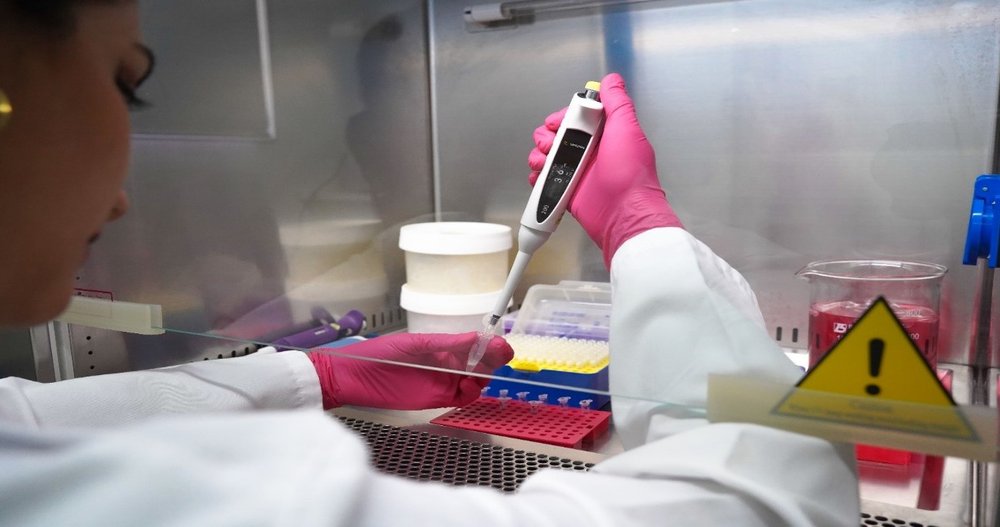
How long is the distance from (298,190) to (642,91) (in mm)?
654

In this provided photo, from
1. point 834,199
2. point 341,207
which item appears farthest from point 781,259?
point 341,207

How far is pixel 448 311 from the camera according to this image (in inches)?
47.8

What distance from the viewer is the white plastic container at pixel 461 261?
1.23m

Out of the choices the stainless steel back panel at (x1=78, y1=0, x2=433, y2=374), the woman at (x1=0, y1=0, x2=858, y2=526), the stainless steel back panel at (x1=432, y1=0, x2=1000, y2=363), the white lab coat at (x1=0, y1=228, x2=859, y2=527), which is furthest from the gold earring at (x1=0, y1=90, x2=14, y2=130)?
the stainless steel back panel at (x1=432, y1=0, x2=1000, y2=363)

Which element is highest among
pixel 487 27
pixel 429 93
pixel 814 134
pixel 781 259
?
pixel 487 27

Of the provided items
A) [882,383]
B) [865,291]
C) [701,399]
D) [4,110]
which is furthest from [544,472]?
[865,291]

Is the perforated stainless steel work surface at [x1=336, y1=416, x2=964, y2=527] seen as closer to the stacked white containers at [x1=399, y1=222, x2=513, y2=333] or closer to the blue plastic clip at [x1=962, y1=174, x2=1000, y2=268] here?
the stacked white containers at [x1=399, y1=222, x2=513, y2=333]

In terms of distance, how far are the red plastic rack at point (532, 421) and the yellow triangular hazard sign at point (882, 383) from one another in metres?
0.44

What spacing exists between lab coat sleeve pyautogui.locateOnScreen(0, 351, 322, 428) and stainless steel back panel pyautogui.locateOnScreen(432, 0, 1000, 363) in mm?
505

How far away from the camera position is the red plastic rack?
2.93 feet

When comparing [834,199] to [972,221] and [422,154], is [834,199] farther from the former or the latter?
[422,154]

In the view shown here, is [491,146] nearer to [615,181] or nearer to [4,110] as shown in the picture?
[615,181]

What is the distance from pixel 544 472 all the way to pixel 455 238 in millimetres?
770

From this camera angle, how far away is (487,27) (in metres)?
1.38
